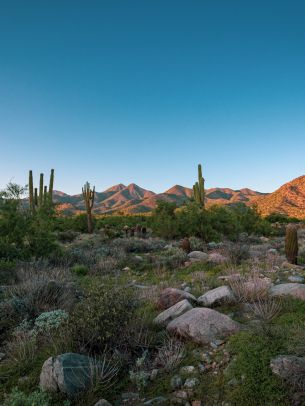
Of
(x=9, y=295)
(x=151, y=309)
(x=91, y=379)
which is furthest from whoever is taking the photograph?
(x=9, y=295)

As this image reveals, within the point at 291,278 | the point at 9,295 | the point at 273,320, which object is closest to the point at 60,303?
the point at 9,295

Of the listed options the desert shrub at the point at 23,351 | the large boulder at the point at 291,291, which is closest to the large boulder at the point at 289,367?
the large boulder at the point at 291,291

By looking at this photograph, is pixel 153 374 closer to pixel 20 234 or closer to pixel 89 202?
pixel 20 234

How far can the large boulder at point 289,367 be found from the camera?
3017mm

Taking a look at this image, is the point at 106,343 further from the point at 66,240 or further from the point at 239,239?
the point at 66,240

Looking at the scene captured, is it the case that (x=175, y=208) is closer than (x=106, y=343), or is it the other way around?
(x=106, y=343)

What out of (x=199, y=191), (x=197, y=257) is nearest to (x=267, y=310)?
(x=197, y=257)

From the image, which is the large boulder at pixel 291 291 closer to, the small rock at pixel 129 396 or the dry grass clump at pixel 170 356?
the dry grass clump at pixel 170 356

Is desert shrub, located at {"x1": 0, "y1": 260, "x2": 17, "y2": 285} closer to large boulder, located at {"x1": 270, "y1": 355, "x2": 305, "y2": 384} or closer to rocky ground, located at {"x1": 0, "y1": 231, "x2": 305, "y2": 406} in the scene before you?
rocky ground, located at {"x1": 0, "y1": 231, "x2": 305, "y2": 406}

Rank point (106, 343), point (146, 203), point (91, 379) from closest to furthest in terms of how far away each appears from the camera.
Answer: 1. point (91, 379)
2. point (106, 343)
3. point (146, 203)

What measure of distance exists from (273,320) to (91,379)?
2.66m

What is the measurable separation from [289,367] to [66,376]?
228cm

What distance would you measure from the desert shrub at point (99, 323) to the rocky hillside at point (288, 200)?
49.6 meters

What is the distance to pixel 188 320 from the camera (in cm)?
446
